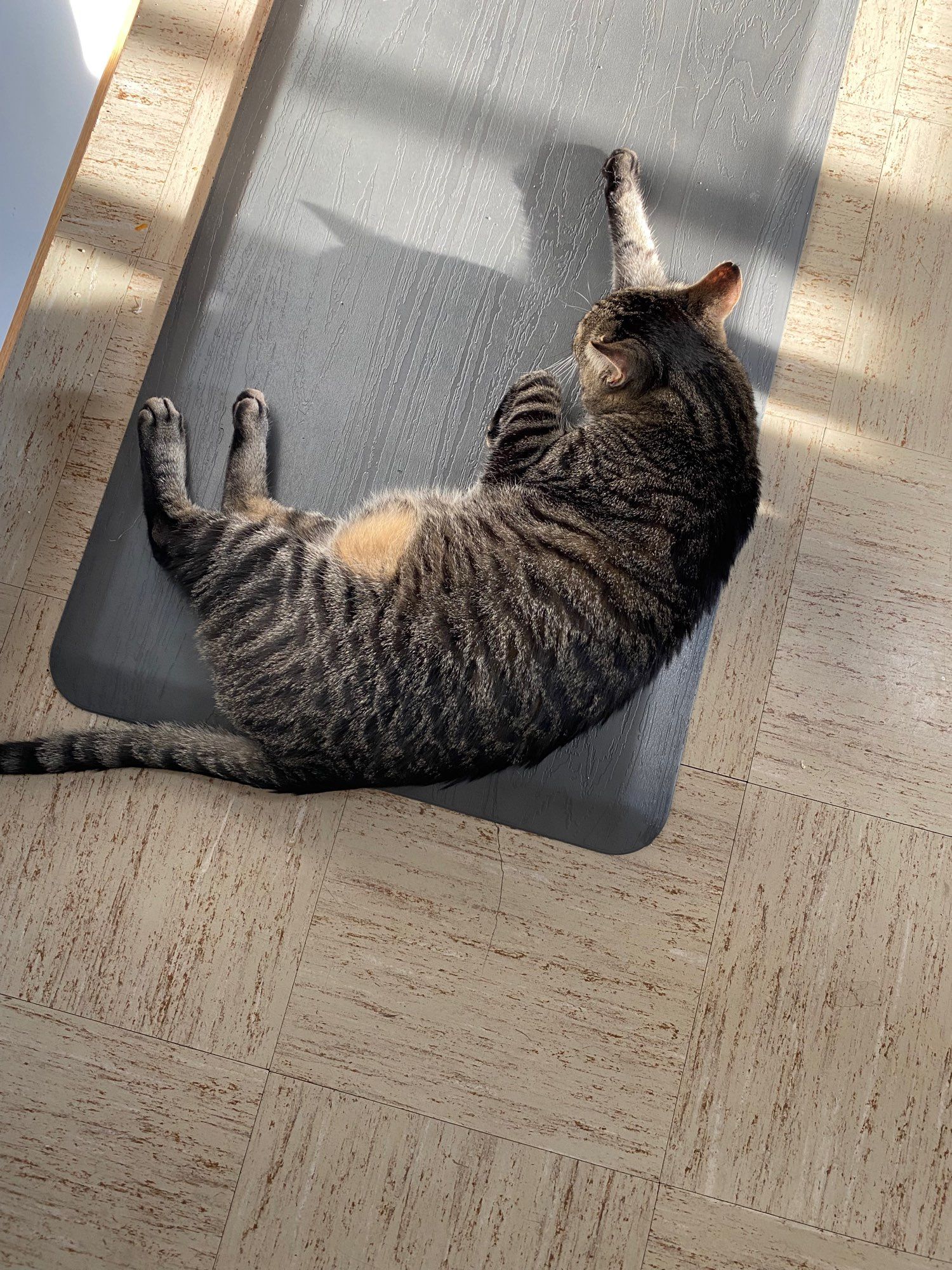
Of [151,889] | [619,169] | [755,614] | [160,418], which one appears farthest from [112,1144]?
[619,169]

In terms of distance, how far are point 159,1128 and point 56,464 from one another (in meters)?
1.25

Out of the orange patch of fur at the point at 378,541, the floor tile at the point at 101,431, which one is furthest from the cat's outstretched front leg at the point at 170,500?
the orange patch of fur at the point at 378,541

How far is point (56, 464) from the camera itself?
1.78 meters

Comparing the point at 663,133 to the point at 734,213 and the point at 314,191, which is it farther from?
the point at 314,191

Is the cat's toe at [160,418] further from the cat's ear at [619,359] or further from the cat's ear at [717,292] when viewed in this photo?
→ the cat's ear at [717,292]

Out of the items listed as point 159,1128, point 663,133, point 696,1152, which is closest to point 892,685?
point 696,1152

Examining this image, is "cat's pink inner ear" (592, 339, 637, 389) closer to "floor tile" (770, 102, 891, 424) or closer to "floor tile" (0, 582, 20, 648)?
"floor tile" (770, 102, 891, 424)

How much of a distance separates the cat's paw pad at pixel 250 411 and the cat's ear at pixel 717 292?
81 cm

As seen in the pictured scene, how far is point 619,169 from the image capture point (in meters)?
1.80

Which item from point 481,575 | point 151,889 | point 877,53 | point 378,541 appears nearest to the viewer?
point 481,575

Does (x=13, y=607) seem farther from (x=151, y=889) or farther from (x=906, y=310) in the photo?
(x=906, y=310)

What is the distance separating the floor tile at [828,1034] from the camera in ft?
5.45

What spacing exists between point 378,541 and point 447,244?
658 millimetres

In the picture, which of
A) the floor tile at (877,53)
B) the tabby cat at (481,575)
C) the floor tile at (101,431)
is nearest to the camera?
the tabby cat at (481,575)
